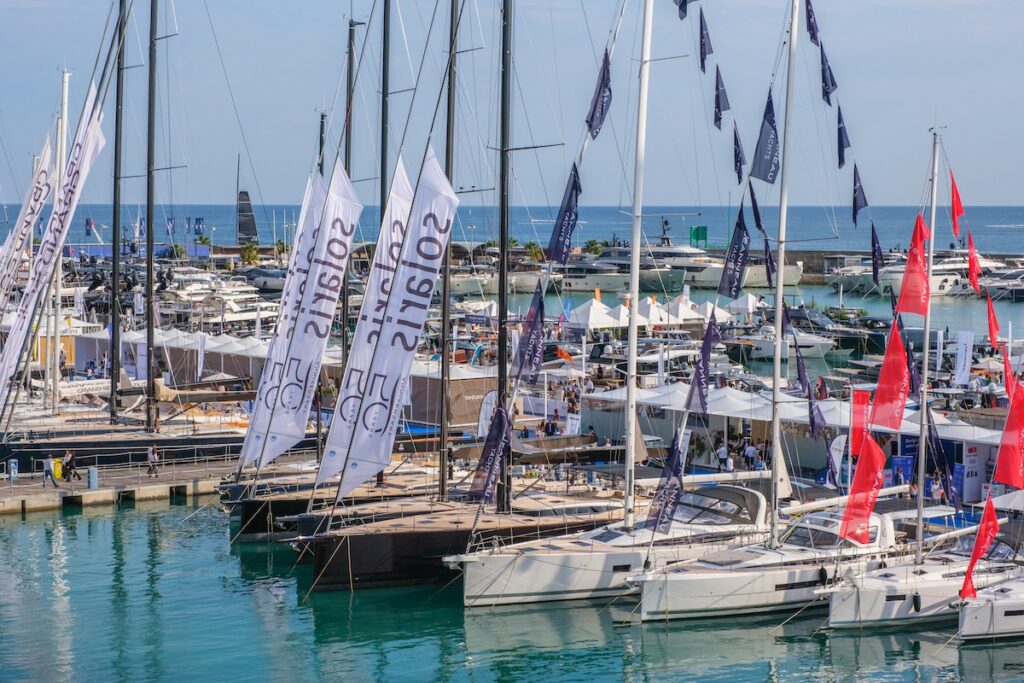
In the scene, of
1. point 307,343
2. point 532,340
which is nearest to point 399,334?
point 532,340

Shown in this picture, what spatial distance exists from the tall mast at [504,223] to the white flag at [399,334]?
1.24 meters

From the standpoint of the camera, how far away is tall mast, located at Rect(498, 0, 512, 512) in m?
30.9

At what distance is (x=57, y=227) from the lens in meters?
38.4

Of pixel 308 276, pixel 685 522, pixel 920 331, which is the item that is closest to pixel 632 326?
pixel 685 522

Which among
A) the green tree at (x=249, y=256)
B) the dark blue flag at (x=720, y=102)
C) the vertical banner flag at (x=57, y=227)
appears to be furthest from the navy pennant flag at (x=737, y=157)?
the green tree at (x=249, y=256)

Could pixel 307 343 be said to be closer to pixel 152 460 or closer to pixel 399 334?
pixel 399 334

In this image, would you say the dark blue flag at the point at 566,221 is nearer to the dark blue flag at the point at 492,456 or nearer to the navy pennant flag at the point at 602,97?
the navy pennant flag at the point at 602,97

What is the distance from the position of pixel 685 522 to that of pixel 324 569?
26.0 ft

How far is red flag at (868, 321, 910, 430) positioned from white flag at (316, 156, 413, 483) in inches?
421

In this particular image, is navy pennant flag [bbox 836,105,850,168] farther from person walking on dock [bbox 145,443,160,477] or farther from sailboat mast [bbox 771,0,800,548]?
person walking on dock [bbox 145,443,160,477]

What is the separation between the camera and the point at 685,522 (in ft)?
100

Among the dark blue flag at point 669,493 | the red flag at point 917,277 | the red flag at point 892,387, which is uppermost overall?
the red flag at point 917,277

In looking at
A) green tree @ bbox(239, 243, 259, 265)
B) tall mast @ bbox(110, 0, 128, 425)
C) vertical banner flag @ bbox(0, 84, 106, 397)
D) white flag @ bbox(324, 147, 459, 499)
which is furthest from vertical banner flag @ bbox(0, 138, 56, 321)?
green tree @ bbox(239, 243, 259, 265)

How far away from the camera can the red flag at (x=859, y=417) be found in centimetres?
3052
